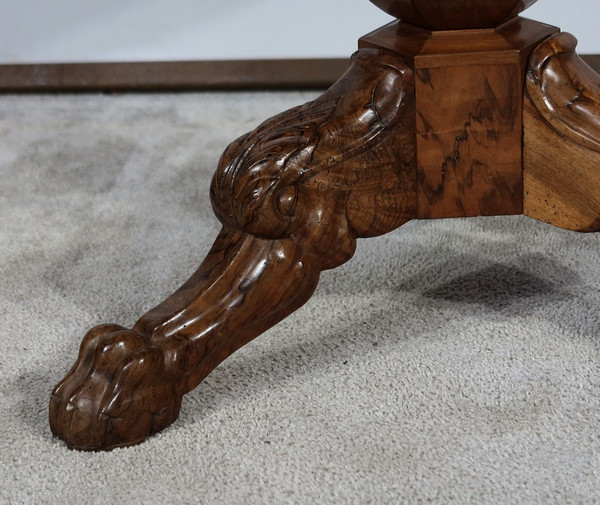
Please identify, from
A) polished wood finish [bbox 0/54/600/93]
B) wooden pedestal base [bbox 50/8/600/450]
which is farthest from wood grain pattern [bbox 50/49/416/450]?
polished wood finish [bbox 0/54/600/93]

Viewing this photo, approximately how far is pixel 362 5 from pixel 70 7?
0.46m

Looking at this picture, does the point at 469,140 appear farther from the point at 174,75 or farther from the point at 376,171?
the point at 174,75

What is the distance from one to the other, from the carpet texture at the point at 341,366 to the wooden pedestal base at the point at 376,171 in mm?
45

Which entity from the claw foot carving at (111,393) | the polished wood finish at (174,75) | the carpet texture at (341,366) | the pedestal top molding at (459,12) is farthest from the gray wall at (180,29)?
the claw foot carving at (111,393)

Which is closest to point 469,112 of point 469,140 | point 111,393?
point 469,140

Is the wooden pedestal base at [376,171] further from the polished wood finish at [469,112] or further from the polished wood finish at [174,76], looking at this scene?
the polished wood finish at [174,76]

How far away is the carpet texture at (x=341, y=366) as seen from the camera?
2.19 ft

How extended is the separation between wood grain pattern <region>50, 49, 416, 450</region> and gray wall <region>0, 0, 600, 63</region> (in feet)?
2.85

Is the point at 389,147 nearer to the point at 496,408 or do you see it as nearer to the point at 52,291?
the point at 496,408

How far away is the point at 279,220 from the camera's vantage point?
0.73 m

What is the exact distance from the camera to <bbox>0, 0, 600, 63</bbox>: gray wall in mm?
1607

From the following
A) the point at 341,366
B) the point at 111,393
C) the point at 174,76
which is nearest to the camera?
the point at 111,393

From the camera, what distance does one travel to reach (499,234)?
1048mm

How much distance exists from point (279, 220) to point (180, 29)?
98 centimetres
